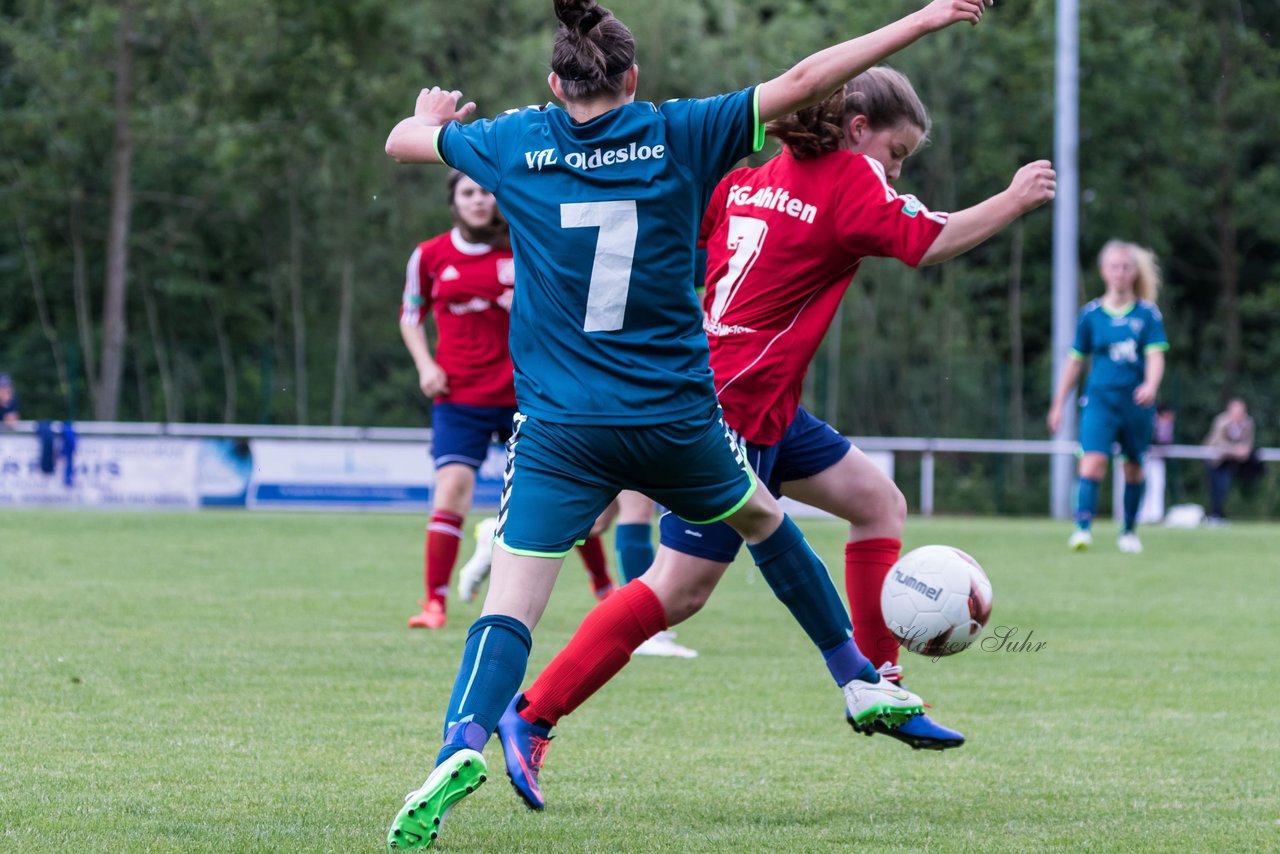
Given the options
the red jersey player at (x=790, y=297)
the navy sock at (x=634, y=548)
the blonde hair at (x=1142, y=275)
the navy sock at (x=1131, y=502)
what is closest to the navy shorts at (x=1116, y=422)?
the navy sock at (x=1131, y=502)

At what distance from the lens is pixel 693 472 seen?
3.90 m

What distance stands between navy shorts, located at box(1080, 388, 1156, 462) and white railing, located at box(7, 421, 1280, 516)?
7.94 m

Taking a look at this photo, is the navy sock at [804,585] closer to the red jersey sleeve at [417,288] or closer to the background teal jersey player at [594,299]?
the background teal jersey player at [594,299]

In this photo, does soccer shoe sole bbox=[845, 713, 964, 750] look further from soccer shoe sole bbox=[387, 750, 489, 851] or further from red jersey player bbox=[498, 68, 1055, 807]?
soccer shoe sole bbox=[387, 750, 489, 851]

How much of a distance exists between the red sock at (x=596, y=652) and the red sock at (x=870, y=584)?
84 cm

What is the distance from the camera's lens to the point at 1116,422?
1348 cm

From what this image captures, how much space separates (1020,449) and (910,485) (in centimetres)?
225

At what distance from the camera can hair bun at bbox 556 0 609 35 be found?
3.73 metres

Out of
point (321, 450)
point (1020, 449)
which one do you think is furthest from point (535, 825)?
point (1020, 449)

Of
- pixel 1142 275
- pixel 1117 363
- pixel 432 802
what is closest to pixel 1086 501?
pixel 1117 363

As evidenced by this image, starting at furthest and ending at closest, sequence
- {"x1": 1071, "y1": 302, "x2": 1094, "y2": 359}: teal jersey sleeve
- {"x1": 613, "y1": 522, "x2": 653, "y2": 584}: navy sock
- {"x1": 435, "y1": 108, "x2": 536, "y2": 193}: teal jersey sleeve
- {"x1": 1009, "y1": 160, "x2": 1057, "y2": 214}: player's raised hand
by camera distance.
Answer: {"x1": 1071, "y1": 302, "x2": 1094, "y2": 359}: teal jersey sleeve
{"x1": 613, "y1": 522, "x2": 653, "y2": 584}: navy sock
{"x1": 1009, "y1": 160, "x2": 1057, "y2": 214}: player's raised hand
{"x1": 435, "y1": 108, "x2": 536, "y2": 193}: teal jersey sleeve

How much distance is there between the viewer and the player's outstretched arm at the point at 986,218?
13.1ft

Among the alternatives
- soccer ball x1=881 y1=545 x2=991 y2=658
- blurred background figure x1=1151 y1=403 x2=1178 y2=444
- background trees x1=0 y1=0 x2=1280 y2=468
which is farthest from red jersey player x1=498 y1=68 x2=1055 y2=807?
background trees x1=0 y1=0 x2=1280 y2=468

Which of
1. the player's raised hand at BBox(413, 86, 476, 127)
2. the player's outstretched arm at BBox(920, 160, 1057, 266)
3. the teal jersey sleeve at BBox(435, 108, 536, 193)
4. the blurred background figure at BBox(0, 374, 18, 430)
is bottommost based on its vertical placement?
the blurred background figure at BBox(0, 374, 18, 430)
